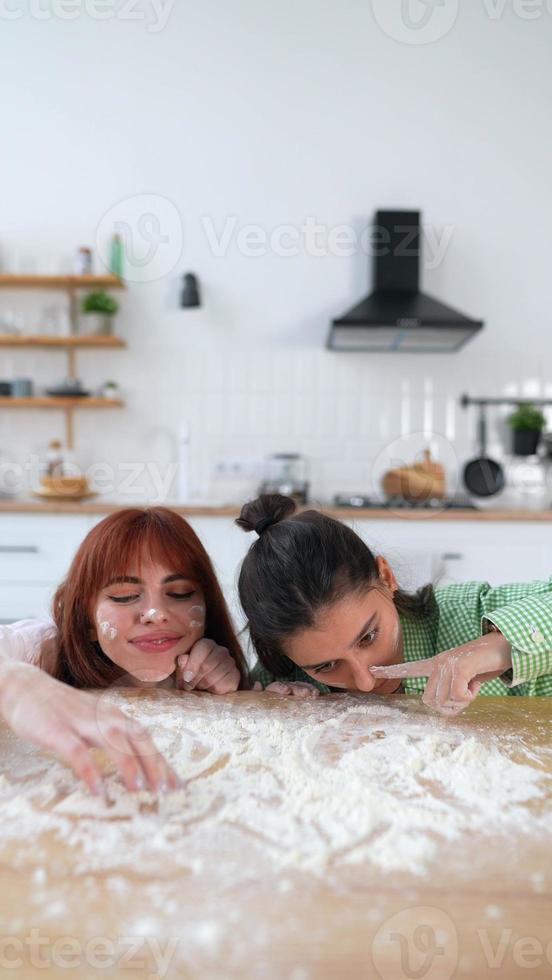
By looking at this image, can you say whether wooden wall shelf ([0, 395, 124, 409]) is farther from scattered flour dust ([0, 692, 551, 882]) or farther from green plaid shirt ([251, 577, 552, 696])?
scattered flour dust ([0, 692, 551, 882])

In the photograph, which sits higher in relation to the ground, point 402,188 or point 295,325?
point 402,188

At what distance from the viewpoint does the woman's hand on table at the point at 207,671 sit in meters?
1.02

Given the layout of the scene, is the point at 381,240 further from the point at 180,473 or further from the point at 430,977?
the point at 430,977

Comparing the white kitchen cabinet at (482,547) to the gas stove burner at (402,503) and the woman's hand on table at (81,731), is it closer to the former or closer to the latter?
the gas stove burner at (402,503)

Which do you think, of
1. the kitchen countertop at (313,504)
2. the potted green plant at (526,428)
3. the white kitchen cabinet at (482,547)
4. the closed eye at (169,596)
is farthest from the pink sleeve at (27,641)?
the potted green plant at (526,428)

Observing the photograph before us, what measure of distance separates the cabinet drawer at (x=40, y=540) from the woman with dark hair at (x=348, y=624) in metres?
1.70

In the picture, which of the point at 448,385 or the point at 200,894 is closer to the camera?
the point at 200,894

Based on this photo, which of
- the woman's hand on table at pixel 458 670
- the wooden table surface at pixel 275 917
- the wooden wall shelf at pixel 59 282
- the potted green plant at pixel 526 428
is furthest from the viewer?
the potted green plant at pixel 526 428

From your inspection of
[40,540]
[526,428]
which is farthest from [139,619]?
[526,428]

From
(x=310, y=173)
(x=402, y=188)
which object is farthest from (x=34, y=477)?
(x=402, y=188)

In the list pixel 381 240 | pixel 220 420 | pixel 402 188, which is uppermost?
pixel 402 188

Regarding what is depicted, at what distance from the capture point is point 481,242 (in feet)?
11.0

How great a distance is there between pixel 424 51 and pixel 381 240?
0.86 meters

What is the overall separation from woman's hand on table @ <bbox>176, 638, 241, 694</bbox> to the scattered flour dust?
0.19 metres
